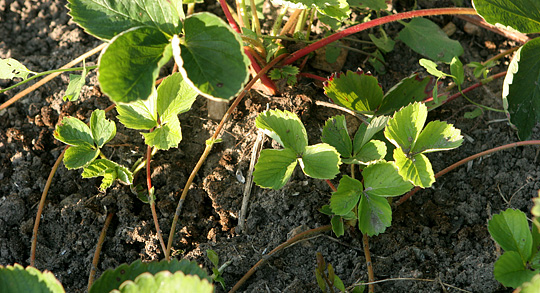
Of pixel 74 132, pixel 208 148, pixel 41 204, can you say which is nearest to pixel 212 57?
pixel 208 148

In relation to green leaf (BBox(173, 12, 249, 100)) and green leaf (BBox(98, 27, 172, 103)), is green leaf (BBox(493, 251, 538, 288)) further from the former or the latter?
green leaf (BBox(98, 27, 172, 103))

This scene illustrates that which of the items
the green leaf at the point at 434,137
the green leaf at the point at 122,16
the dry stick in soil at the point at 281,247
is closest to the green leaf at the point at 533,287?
the green leaf at the point at 434,137

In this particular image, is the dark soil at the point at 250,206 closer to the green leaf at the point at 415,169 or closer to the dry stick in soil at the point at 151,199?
the dry stick in soil at the point at 151,199

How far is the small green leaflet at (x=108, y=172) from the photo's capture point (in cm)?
161

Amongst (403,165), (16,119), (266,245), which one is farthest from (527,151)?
(16,119)

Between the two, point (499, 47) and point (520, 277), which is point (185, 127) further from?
point (499, 47)

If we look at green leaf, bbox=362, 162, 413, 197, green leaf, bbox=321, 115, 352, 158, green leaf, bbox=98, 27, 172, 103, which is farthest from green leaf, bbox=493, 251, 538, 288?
green leaf, bbox=98, 27, 172, 103

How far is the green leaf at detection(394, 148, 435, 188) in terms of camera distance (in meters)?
1.37

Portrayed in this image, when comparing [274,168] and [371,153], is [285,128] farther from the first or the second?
[371,153]

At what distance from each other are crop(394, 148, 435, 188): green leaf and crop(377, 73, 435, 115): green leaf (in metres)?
0.30

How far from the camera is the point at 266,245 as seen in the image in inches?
61.2

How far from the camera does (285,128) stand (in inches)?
60.0

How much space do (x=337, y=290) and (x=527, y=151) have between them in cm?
92

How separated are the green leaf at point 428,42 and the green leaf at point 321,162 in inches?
29.6
